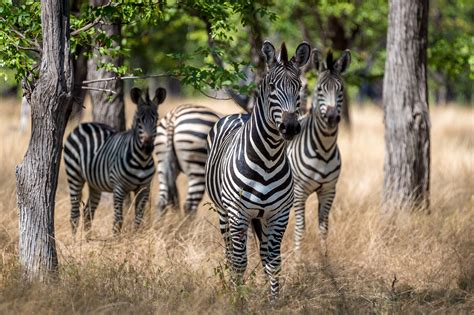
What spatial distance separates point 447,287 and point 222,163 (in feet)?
8.21

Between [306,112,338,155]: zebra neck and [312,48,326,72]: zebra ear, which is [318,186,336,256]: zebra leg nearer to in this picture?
[306,112,338,155]: zebra neck

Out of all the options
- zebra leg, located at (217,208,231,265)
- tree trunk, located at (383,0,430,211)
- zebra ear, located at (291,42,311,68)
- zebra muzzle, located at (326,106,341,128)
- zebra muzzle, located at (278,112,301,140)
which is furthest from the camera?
tree trunk, located at (383,0,430,211)

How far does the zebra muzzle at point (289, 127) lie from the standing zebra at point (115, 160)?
2999mm

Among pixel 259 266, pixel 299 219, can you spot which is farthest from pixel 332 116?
pixel 259 266

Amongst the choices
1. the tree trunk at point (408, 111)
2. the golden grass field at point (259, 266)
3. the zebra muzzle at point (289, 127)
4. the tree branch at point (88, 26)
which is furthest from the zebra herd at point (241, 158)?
the tree branch at point (88, 26)

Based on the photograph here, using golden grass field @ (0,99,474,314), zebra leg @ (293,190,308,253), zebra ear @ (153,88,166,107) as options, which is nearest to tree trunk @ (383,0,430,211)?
golden grass field @ (0,99,474,314)

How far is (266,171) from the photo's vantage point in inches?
232

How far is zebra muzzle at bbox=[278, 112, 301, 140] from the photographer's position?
544cm

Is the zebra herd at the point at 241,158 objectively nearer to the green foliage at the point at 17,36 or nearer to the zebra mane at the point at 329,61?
the zebra mane at the point at 329,61

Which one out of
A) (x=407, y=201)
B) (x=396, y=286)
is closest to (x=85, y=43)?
(x=396, y=286)

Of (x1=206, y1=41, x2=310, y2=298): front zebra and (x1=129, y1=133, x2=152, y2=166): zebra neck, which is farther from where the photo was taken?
(x1=129, y1=133, x2=152, y2=166): zebra neck

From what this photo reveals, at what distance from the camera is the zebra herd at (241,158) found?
19.3 ft

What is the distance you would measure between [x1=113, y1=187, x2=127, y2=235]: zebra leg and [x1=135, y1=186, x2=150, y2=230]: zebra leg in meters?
0.18

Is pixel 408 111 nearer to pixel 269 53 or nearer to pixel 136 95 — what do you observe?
pixel 136 95
